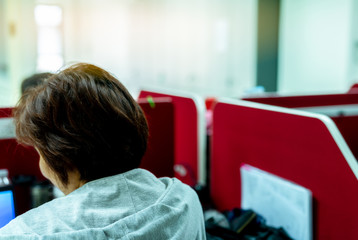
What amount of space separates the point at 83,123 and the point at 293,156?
2.73ft

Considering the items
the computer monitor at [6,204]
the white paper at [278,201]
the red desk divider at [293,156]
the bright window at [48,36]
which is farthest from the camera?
the bright window at [48,36]

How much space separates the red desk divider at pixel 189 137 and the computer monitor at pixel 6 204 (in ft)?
3.43

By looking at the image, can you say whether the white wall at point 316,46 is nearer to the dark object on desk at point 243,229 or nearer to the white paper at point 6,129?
the dark object on desk at point 243,229

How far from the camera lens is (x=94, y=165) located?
755 mm

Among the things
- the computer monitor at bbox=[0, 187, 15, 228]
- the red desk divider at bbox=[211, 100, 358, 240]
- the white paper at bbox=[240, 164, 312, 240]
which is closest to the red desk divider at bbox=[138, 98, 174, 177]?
the red desk divider at bbox=[211, 100, 358, 240]

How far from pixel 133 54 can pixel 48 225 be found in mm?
3557

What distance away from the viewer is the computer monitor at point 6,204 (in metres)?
0.96

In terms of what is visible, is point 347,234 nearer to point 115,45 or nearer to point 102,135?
point 102,135

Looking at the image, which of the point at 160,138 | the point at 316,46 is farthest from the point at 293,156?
the point at 316,46

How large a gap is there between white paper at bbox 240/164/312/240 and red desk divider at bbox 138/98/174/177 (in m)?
0.32

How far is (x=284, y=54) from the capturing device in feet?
14.8

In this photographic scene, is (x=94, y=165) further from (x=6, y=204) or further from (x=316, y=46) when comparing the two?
(x=316, y=46)

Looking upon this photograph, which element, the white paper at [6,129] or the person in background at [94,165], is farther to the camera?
the white paper at [6,129]

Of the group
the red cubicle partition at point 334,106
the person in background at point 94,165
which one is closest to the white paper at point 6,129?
the person in background at point 94,165
